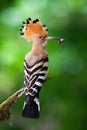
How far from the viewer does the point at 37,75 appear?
1.07 m

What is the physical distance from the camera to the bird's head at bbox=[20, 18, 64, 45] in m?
1.07

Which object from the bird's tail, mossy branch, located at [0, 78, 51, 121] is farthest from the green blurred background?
the bird's tail

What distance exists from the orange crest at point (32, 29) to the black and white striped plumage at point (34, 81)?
0.17ft

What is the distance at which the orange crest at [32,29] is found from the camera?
109 cm

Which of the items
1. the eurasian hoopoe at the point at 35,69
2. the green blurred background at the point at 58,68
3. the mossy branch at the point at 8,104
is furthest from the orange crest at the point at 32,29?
the green blurred background at the point at 58,68

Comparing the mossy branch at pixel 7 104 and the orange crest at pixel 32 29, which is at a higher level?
the orange crest at pixel 32 29

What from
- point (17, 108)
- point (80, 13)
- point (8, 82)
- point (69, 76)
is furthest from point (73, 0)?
point (17, 108)

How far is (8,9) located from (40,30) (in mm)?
3003

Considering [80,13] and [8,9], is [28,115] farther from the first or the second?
[8,9]

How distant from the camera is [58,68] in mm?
3363

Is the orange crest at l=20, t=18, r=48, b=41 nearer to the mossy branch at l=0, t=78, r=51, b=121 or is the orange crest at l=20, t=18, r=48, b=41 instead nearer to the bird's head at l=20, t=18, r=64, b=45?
the bird's head at l=20, t=18, r=64, b=45

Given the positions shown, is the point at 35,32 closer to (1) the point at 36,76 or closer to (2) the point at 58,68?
(1) the point at 36,76

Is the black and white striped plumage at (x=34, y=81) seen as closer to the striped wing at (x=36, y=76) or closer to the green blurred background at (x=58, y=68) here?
the striped wing at (x=36, y=76)

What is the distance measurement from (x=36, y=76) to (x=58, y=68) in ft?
7.53
